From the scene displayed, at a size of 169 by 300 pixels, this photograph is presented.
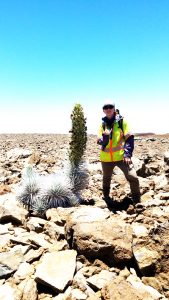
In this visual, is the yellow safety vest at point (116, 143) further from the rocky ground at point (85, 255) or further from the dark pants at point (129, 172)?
the rocky ground at point (85, 255)

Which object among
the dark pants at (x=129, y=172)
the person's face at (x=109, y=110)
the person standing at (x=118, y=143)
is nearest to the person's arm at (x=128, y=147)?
the person standing at (x=118, y=143)

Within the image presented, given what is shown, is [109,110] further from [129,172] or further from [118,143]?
[129,172]

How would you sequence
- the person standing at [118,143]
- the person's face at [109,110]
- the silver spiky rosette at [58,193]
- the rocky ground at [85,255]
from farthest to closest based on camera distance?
the person standing at [118,143] → the person's face at [109,110] → the silver spiky rosette at [58,193] → the rocky ground at [85,255]

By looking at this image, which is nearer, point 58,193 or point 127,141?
point 58,193

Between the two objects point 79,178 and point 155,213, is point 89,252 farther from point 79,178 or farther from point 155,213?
point 79,178

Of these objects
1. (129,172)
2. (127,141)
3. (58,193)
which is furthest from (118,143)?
(58,193)

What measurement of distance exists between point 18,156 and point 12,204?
26.1 ft

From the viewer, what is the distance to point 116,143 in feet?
25.8

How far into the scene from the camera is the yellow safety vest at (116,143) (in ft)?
25.7

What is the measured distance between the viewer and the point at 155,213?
5.92 metres

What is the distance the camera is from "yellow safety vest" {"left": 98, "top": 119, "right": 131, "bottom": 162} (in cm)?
782

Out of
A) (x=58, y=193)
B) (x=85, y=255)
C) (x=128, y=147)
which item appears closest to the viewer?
(x=85, y=255)

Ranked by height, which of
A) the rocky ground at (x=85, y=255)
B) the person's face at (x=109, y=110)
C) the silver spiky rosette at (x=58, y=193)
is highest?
the person's face at (x=109, y=110)

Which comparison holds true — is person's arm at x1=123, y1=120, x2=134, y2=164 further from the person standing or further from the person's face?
the person's face
